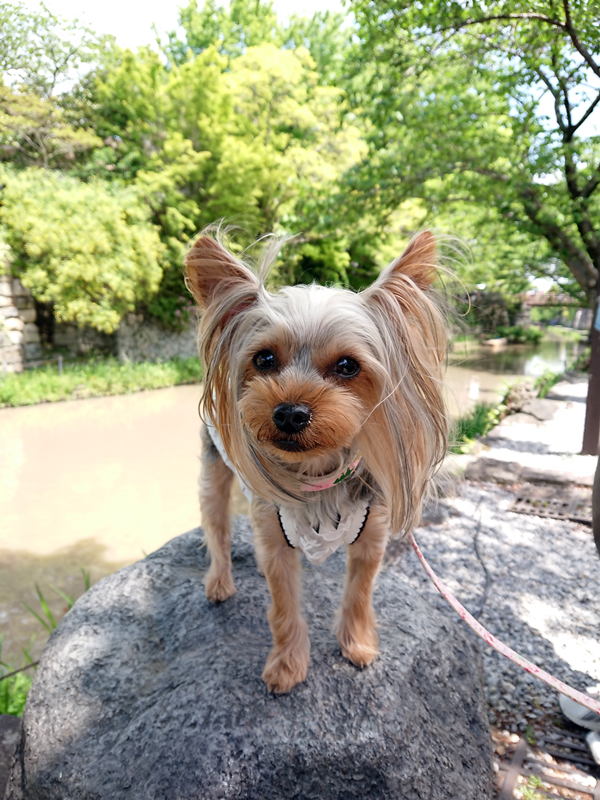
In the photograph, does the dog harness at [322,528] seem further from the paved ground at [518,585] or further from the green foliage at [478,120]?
the green foliage at [478,120]

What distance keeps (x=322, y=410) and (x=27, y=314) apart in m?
15.9

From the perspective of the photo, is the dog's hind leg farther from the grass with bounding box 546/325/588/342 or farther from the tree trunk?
the grass with bounding box 546/325/588/342

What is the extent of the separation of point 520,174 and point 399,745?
24.2 ft

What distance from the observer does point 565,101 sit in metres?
7.09

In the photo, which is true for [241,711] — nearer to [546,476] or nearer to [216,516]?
[216,516]

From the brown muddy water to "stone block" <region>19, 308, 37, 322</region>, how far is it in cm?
365

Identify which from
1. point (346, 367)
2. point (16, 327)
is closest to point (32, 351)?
point (16, 327)

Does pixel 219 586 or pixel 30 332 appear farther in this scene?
pixel 30 332

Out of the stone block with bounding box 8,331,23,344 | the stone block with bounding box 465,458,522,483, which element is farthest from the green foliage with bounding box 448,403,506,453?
the stone block with bounding box 8,331,23,344

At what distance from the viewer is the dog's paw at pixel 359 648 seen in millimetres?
2090

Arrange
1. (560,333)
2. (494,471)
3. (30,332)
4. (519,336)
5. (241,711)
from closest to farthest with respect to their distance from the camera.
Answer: (241,711) < (494,471) < (30,332) < (519,336) < (560,333)

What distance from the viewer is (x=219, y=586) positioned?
258 centimetres

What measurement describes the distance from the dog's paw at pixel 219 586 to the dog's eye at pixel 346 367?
1.40 metres

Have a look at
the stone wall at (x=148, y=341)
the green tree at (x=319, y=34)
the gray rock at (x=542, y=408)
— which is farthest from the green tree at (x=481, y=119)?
the green tree at (x=319, y=34)
